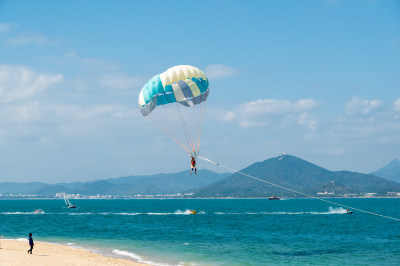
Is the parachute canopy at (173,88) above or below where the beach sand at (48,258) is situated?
above

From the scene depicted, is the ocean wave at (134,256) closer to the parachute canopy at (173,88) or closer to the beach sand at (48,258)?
the beach sand at (48,258)

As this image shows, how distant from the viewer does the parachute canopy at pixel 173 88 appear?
37906 millimetres

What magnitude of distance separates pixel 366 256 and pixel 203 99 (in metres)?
23.3

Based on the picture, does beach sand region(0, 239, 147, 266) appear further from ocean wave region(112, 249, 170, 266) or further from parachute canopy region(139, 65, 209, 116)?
parachute canopy region(139, 65, 209, 116)

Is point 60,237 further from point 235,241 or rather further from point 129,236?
point 235,241

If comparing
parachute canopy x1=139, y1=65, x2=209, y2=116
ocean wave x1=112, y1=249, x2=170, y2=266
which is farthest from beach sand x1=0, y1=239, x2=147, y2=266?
parachute canopy x1=139, y1=65, x2=209, y2=116

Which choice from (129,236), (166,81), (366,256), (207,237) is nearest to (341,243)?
(366,256)

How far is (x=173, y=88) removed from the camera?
3794cm

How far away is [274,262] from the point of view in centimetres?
4006

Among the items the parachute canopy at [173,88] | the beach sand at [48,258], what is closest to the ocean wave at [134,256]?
the beach sand at [48,258]

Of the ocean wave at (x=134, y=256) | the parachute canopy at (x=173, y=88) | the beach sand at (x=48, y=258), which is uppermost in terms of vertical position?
the parachute canopy at (x=173, y=88)

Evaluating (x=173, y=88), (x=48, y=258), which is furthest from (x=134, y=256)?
(x=173, y=88)

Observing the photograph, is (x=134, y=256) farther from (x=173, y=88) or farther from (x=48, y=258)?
(x=173, y=88)

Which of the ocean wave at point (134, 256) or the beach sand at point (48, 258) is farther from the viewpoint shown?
the ocean wave at point (134, 256)
